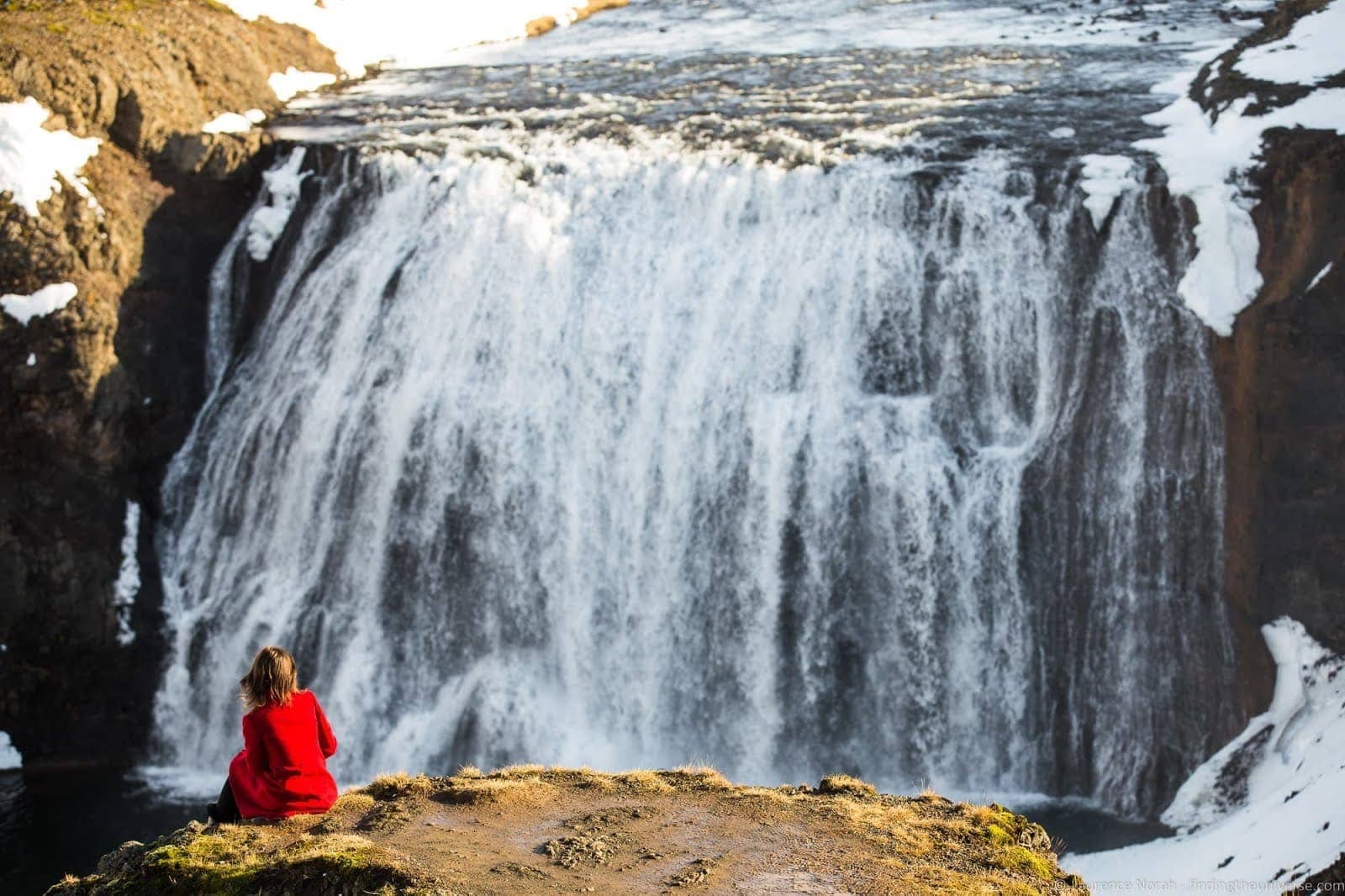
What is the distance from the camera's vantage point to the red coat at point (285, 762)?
9.54m

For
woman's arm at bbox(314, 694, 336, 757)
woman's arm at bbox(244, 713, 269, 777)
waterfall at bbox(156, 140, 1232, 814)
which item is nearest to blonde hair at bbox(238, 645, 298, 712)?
woman's arm at bbox(244, 713, 269, 777)

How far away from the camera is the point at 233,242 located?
25.6 meters

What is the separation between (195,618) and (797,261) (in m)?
10.6

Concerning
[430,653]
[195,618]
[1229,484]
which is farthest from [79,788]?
[1229,484]

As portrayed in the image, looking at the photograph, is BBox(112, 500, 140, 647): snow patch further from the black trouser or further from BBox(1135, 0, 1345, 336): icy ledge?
BBox(1135, 0, 1345, 336): icy ledge

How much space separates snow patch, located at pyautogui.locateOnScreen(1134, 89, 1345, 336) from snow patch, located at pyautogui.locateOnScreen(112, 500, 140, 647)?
51.8 feet

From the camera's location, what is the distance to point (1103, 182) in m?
20.9

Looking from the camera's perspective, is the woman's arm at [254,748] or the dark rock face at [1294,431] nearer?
the woman's arm at [254,748]

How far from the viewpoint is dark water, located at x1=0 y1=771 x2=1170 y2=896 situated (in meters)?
18.0

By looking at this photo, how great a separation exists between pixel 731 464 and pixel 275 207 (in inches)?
400

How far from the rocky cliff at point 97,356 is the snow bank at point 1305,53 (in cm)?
1671

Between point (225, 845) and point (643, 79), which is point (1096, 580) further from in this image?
point (643, 79)

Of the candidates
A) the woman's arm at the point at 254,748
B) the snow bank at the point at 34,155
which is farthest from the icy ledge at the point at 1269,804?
the snow bank at the point at 34,155

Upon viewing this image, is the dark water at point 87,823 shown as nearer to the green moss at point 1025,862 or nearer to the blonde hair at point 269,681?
the green moss at point 1025,862
